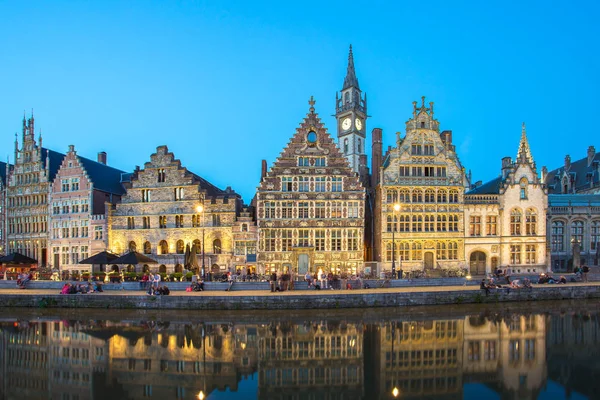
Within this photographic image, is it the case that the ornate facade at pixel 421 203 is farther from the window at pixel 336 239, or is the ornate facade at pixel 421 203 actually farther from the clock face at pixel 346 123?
the clock face at pixel 346 123

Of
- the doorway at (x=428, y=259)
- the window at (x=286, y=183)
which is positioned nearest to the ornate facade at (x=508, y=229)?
the doorway at (x=428, y=259)

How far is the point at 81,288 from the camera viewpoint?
32.2m

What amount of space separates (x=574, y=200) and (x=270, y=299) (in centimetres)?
3788

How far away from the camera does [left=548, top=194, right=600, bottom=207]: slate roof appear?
4916 centimetres

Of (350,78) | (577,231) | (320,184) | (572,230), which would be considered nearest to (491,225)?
(572,230)

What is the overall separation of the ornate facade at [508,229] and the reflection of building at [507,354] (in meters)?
19.0

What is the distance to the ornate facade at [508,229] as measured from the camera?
45312 mm

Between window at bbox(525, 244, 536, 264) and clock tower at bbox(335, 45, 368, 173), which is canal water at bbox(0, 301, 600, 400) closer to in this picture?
window at bbox(525, 244, 536, 264)

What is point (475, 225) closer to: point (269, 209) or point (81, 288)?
point (269, 209)

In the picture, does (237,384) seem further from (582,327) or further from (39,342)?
(582,327)

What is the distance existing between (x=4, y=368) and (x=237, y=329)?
33.4ft

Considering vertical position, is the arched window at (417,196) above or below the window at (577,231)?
above

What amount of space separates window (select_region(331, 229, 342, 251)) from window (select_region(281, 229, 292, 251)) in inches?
154

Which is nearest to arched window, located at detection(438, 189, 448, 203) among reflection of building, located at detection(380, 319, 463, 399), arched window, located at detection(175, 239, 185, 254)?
reflection of building, located at detection(380, 319, 463, 399)
